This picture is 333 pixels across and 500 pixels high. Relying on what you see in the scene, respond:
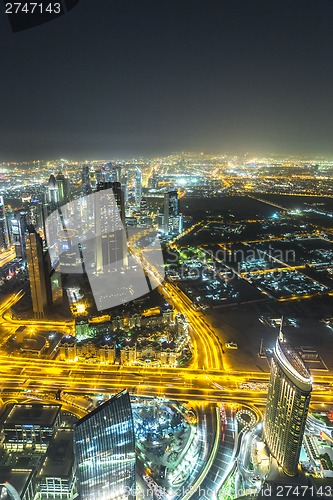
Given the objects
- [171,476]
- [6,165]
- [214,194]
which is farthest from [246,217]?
[6,165]

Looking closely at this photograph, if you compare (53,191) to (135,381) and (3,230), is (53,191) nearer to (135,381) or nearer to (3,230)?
(3,230)

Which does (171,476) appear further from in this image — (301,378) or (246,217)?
(246,217)

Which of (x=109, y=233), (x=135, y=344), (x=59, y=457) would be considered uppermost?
(x=109, y=233)

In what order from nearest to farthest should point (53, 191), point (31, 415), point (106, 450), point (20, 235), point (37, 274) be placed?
point (106, 450), point (31, 415), point (37, 274), point (20, 235), point (53, 191)

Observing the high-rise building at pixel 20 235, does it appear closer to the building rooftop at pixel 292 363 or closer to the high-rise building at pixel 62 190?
the high-rise building at pixel 62 190

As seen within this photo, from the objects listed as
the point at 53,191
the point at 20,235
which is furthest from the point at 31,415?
the point at 53,191

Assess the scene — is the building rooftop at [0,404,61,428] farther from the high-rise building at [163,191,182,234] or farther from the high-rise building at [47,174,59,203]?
the high-rise building at [163,191,182,234]

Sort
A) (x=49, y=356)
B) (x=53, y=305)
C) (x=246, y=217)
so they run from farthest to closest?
(x=246, y=217)
(x=53, y=305)
(x=49, y=356)

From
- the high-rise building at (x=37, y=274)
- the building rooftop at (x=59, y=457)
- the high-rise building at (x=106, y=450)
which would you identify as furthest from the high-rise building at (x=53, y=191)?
the high-rise building at (x=106, y=450)
